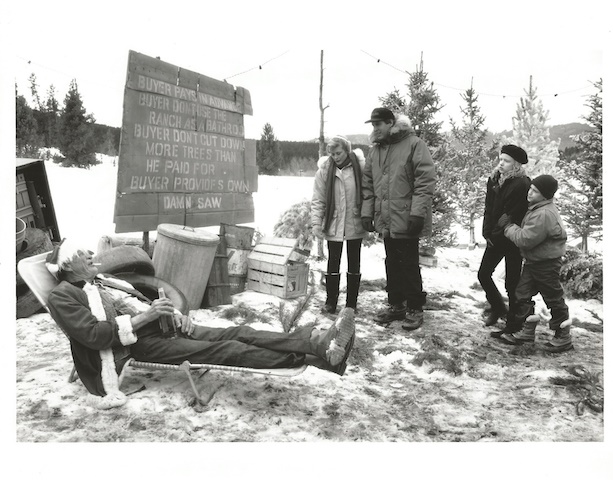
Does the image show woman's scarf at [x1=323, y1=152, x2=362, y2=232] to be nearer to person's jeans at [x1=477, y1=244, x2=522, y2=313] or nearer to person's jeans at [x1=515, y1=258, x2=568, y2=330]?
person's jeans at [x1=477, y1=244, x2=522, y2=313]

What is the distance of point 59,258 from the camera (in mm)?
3109

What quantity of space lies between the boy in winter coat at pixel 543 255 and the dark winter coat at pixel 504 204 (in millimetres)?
136

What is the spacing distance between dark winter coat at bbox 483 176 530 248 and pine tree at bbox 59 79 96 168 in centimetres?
406

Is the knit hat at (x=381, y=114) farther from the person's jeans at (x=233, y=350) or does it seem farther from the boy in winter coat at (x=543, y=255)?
the person's jeans at (x=233, y=350)

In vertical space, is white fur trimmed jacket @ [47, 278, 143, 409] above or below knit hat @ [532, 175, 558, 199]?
below

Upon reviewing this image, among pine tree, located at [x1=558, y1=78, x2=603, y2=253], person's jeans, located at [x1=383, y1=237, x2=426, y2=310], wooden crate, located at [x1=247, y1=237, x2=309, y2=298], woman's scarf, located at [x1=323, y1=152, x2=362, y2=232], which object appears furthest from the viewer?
pine tree, located at [x1=558, y1=78, x2=603, y2=253]

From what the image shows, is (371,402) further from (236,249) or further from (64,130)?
(64,130)

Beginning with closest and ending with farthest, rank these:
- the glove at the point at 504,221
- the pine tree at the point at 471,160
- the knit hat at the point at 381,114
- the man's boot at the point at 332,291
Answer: the glove at the point at 504,221 < the knit hat at the point at 381,114 < the man's boot at the point at 332,291 < the pine tree at the point at 471,160

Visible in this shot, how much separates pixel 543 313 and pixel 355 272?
234cm

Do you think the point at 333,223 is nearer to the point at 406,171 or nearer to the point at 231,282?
the point at 406,171

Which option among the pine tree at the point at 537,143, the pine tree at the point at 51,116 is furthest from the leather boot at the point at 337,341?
the pine tree at the point at 537,143

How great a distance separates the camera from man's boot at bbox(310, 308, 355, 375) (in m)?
3.10

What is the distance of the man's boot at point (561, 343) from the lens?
426cm

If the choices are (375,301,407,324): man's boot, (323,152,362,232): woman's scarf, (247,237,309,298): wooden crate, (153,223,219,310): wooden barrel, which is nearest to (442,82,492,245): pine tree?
(247,237,309,298): wooden crate
